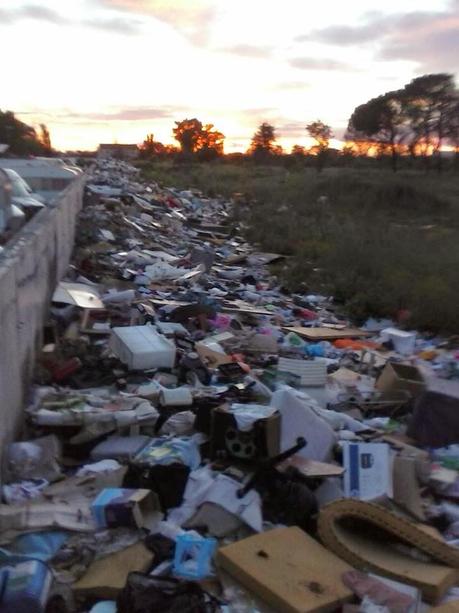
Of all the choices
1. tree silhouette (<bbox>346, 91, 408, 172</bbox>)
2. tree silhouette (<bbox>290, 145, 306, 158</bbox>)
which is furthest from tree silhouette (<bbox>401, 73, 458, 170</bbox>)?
tree silhouette (<bbox>290, 145, 306, 158</bbox>)

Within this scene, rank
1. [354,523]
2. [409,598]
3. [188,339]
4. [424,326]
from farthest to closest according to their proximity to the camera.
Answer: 1. [424,326]
2. [188,339]
3. [354,523]
4. [409,598]

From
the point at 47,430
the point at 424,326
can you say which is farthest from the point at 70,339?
the point at 424,326

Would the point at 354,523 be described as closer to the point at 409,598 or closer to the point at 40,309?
the point at 409,598

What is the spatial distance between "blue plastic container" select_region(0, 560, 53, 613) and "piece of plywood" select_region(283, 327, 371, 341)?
17.0 ft

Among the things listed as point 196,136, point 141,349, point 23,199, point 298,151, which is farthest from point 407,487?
point 196,136

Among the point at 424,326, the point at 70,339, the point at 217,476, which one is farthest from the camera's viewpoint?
the point at 424,326

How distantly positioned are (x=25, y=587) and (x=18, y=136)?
A: 41.8 meters

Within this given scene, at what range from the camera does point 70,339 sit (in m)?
6.41

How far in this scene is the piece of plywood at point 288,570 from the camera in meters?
3.33

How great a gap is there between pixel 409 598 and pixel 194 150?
201ft

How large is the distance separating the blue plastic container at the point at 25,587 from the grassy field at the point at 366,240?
21.3ft

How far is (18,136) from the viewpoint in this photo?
139 feet

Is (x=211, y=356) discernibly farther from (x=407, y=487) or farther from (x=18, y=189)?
(x=18, y=189)

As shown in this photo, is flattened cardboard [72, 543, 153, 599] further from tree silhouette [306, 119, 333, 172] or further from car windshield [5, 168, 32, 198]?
tree silhouette [306, 119, 333, 172]
